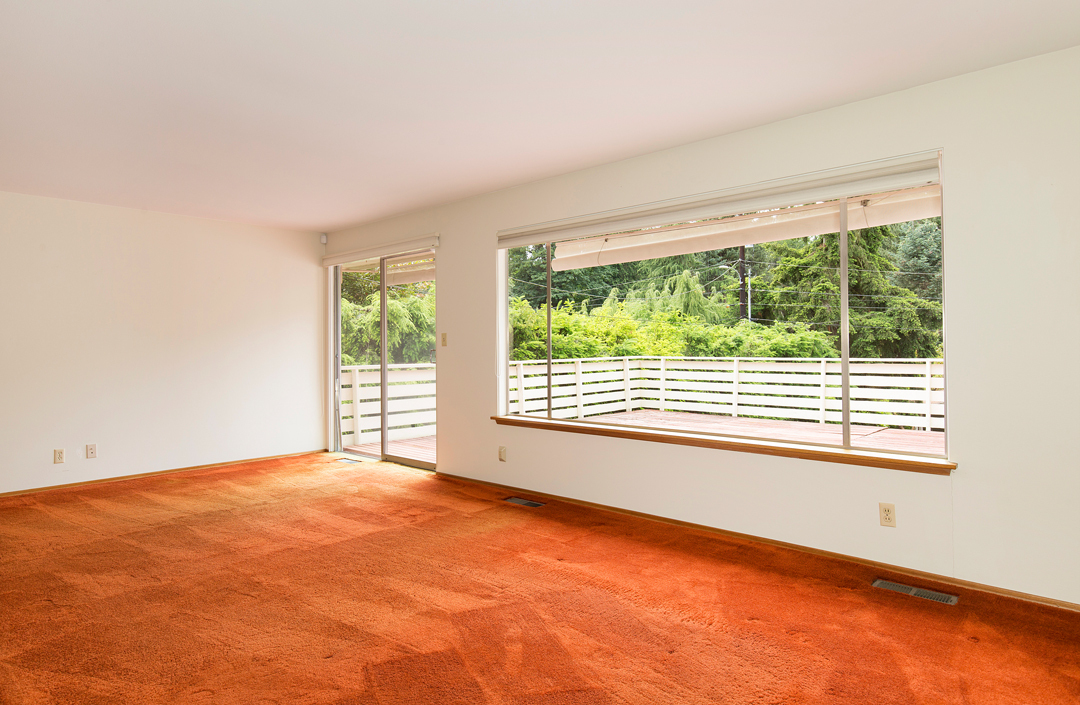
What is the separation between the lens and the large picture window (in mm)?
3301

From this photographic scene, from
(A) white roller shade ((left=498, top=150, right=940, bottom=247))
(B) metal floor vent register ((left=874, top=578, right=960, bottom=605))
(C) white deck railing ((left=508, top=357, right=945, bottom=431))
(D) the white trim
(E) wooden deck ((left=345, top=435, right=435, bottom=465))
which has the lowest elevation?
(B) metal floor vent register ((left=874, top=578, right=960, bottom=605))

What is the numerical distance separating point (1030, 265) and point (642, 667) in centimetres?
251

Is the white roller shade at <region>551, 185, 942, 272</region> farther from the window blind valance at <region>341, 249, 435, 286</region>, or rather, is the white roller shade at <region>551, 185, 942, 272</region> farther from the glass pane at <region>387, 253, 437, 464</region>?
the glass pane at <region>387, 253, 437, 464</region>

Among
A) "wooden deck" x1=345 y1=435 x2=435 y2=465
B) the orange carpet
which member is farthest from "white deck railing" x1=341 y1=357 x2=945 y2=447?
the orange carpet

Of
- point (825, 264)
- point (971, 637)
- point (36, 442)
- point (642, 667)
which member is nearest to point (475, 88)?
point (825, 264)

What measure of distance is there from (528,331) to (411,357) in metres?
1.68

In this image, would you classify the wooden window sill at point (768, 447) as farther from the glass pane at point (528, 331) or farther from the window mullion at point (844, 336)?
the glass pane at point (528, 331)

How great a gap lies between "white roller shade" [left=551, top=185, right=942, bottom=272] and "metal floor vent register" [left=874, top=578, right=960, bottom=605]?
1.89 m

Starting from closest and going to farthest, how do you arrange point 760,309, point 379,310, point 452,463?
1. point 760,309
2. point 452,463
3. point 379,310

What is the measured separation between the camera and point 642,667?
2250 mm

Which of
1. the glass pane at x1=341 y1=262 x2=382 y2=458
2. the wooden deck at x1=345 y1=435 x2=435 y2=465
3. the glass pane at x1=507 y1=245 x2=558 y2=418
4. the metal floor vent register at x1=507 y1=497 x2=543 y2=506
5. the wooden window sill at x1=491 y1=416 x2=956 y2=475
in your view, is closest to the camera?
the wooden window sill at x1=491 y1=416 x2=956 y2=475

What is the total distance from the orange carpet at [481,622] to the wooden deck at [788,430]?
0.69 m

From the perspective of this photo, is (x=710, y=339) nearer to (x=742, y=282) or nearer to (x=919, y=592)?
(x=742, y=282)

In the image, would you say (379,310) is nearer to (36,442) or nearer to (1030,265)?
(36,442)
